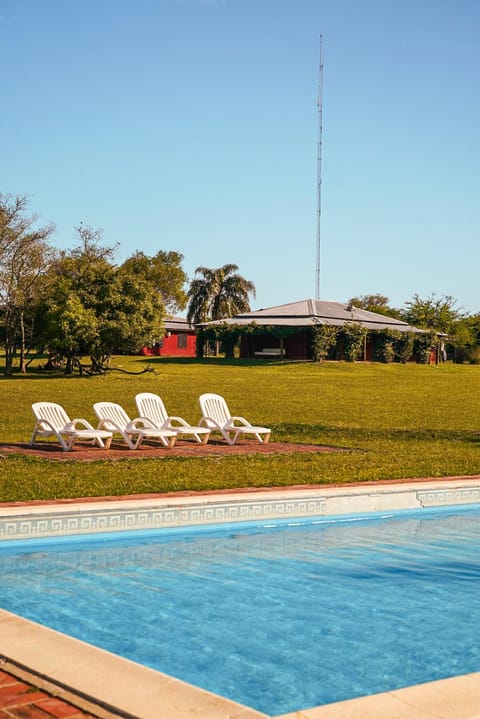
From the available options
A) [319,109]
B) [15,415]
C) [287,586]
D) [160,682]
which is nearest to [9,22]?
[15,415]

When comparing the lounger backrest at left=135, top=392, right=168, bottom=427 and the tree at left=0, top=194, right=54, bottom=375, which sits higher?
the tree at left=0, top=194, right=54, bottom=375

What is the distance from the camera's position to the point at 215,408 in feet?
52.2

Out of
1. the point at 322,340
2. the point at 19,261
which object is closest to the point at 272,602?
the point at 19,261

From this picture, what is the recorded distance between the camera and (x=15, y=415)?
20703 mm

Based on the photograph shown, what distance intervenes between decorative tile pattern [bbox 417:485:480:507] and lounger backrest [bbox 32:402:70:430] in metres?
6.27

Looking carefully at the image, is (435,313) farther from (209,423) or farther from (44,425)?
(44,425)

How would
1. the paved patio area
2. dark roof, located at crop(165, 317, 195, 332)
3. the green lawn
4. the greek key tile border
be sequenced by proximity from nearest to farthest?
the greek key tile border
the green lawn
the paved patio area
dark roof, located at crop(165, 317, 195, 332)

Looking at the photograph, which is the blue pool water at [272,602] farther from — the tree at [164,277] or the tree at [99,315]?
the tree at [164,277]

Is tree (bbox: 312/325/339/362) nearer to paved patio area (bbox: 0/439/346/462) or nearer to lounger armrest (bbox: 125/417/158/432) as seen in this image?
paved patio area (bbox: 0/439/346/462)

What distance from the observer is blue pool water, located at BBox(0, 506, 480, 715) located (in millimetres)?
5262

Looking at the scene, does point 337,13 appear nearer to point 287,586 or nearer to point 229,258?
point 287,586

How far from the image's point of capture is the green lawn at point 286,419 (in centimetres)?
1120

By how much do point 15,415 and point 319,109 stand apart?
104ft

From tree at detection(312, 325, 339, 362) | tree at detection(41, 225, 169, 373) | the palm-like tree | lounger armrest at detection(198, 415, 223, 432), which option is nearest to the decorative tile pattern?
lounger armrest at detection(198, 415, 223, 432)
